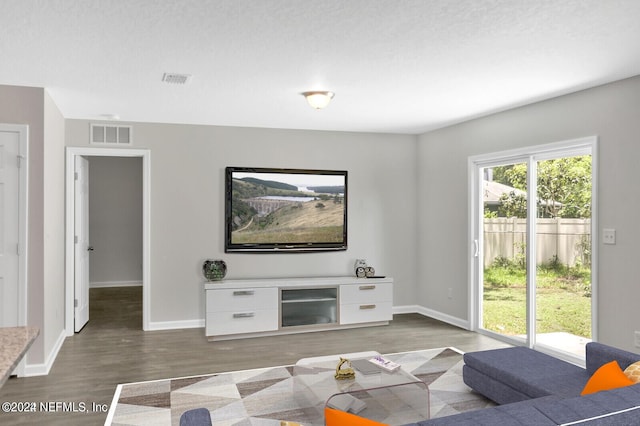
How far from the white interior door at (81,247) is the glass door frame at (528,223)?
14.8ft

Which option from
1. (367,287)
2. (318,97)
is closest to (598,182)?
(318,97)

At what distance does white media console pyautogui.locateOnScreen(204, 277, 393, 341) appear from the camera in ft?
17.9

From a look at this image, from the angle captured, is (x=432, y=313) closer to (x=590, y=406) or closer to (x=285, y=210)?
(x=285, y=210)

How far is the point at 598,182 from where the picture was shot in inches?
165

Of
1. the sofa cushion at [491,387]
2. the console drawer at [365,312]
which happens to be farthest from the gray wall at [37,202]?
the sofa cushion at [491,387]

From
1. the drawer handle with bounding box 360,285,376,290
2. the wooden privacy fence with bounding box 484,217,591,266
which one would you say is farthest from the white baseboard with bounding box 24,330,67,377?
the wooden privacy fence with bounding box 484,217,591,266

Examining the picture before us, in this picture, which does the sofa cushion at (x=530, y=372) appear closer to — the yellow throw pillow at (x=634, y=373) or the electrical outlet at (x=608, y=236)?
the yellow throw pillow at (x=634, y=373)

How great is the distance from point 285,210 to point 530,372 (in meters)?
3.69

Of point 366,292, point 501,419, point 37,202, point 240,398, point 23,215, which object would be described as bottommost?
point 240,398

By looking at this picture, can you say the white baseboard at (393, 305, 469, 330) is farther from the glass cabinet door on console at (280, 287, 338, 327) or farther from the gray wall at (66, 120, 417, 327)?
the glass cabinet door on console at (280, 287, 338, 327)

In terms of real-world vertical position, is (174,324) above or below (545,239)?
below

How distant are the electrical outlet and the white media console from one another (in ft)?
8.41

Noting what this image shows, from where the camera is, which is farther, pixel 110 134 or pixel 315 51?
pixel 110 134

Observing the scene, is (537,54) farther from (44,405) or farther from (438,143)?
(44,405)
